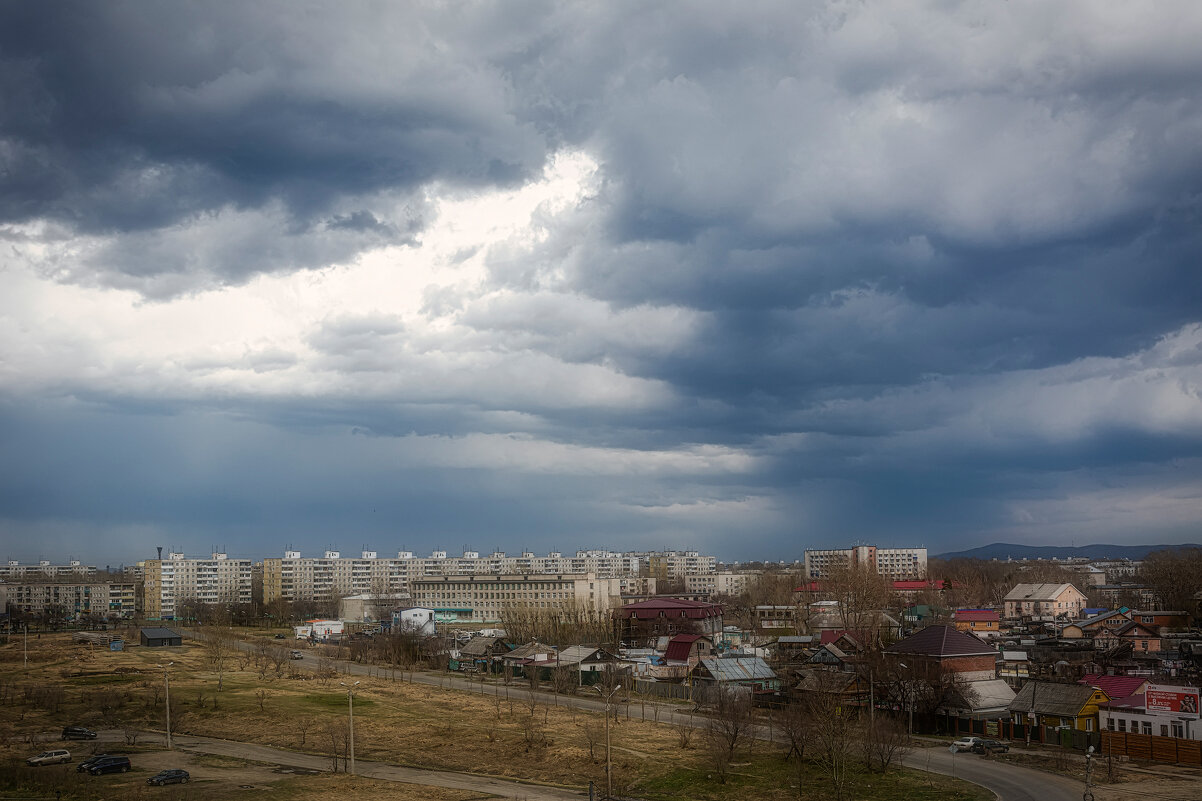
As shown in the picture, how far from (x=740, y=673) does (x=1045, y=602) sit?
293ft

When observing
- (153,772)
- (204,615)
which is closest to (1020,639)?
(153,772)

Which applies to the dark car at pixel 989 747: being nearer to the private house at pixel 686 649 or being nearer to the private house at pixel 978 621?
the private house at pixel 686 649

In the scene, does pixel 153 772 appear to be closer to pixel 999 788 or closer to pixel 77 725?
pixel 77 725

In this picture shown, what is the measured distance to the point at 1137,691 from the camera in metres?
50.1

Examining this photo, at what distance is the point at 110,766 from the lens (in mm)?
43125

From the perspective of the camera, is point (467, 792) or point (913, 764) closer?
point (467, 792)

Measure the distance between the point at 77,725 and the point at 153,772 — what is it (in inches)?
711

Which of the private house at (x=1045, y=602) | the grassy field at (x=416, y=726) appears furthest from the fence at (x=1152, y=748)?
the private house at (x=1045, y=602)

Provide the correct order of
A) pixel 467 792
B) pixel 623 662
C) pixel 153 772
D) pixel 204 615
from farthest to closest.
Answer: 1. pixel 204 615
2. pixel 623 662
3. pixel 153 772
4. pixel 467 792

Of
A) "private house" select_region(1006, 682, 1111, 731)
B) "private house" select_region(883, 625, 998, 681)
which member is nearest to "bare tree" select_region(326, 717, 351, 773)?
"private house" select_region(883, 625, 998, 681)

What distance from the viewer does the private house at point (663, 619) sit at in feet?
372

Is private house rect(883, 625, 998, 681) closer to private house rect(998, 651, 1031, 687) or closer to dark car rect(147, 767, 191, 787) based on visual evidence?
private house rect(998, 651, 1031, 687)

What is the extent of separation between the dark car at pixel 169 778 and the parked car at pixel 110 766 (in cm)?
276

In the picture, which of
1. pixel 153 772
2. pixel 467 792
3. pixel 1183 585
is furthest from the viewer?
pixel 1183 585
